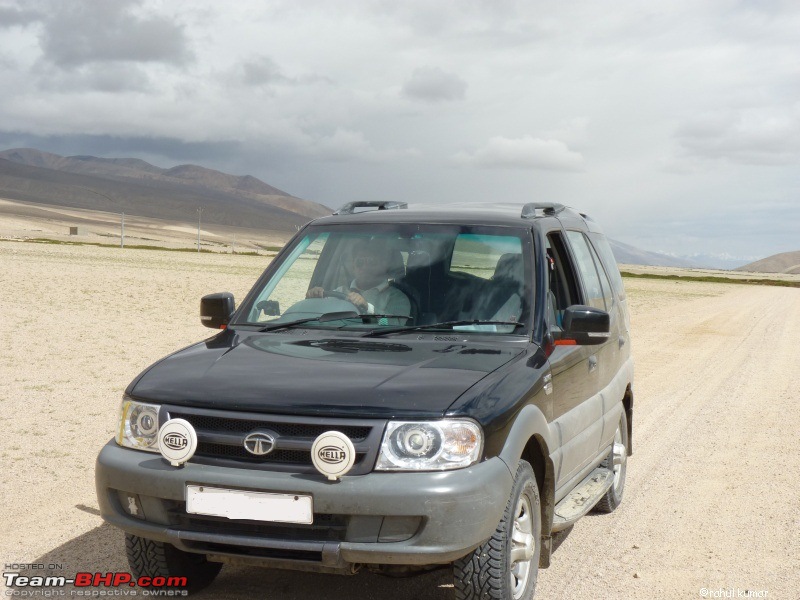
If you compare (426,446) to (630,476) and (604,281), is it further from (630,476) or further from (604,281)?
(630,476)

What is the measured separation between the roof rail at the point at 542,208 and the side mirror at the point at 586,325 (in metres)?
0.81

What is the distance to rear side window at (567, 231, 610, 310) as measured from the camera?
616cm

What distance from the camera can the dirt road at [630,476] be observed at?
202 inches

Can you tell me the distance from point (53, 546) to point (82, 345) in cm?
1002

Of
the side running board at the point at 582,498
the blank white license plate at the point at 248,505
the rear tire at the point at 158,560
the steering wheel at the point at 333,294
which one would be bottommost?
the rear tire at the point at 158,560

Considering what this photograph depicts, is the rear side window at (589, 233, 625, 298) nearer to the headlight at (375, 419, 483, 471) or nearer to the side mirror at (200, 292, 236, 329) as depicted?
the side mirror at (200, 292, 236, 329)

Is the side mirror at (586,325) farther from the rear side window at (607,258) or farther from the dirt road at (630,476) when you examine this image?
the rear side window at (607,258)

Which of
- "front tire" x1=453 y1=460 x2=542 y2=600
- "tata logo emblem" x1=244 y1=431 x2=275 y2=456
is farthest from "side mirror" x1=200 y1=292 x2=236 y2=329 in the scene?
"front tire" x1=453 y1=460 x2=542 y2=600

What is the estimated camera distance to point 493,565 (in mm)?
4031

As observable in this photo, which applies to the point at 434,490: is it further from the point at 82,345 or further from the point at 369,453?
the point at 82,345

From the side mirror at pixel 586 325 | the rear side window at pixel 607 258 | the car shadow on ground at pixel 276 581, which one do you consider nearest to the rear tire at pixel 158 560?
the car shadow on ground at pixel 276 581

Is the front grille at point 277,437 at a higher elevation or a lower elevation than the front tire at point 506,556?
higher

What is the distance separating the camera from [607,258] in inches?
292

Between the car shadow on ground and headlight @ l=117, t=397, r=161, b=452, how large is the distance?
0.96 meters
